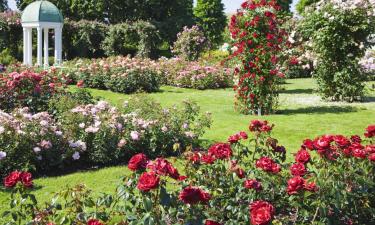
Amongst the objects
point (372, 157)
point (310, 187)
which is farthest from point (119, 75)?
point (310, 187)

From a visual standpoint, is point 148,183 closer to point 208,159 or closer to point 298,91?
point 208,159

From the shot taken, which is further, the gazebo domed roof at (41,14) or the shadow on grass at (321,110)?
the gazebo domed roof at (41,14)

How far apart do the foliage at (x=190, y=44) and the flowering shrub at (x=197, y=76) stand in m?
4.43

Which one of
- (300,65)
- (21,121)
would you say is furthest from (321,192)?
(300,65)

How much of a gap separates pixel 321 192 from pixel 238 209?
533 millimetres

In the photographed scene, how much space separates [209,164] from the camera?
352 centimetres

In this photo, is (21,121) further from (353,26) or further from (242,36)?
(353,26)

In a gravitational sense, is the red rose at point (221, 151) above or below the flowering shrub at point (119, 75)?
below

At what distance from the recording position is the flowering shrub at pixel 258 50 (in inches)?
406

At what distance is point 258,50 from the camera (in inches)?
409

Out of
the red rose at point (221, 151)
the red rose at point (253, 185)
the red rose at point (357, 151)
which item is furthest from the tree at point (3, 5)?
the red rose at point (253, 185)

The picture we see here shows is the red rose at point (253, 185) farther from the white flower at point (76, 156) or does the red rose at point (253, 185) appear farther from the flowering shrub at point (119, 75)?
the flowering shrub at point (119, 75)

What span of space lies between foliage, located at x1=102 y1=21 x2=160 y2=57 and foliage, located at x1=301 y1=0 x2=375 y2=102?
17.8 m

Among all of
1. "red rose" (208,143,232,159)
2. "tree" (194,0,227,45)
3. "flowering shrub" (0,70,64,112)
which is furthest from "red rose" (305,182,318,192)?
"tree" (194,0,227,45)
